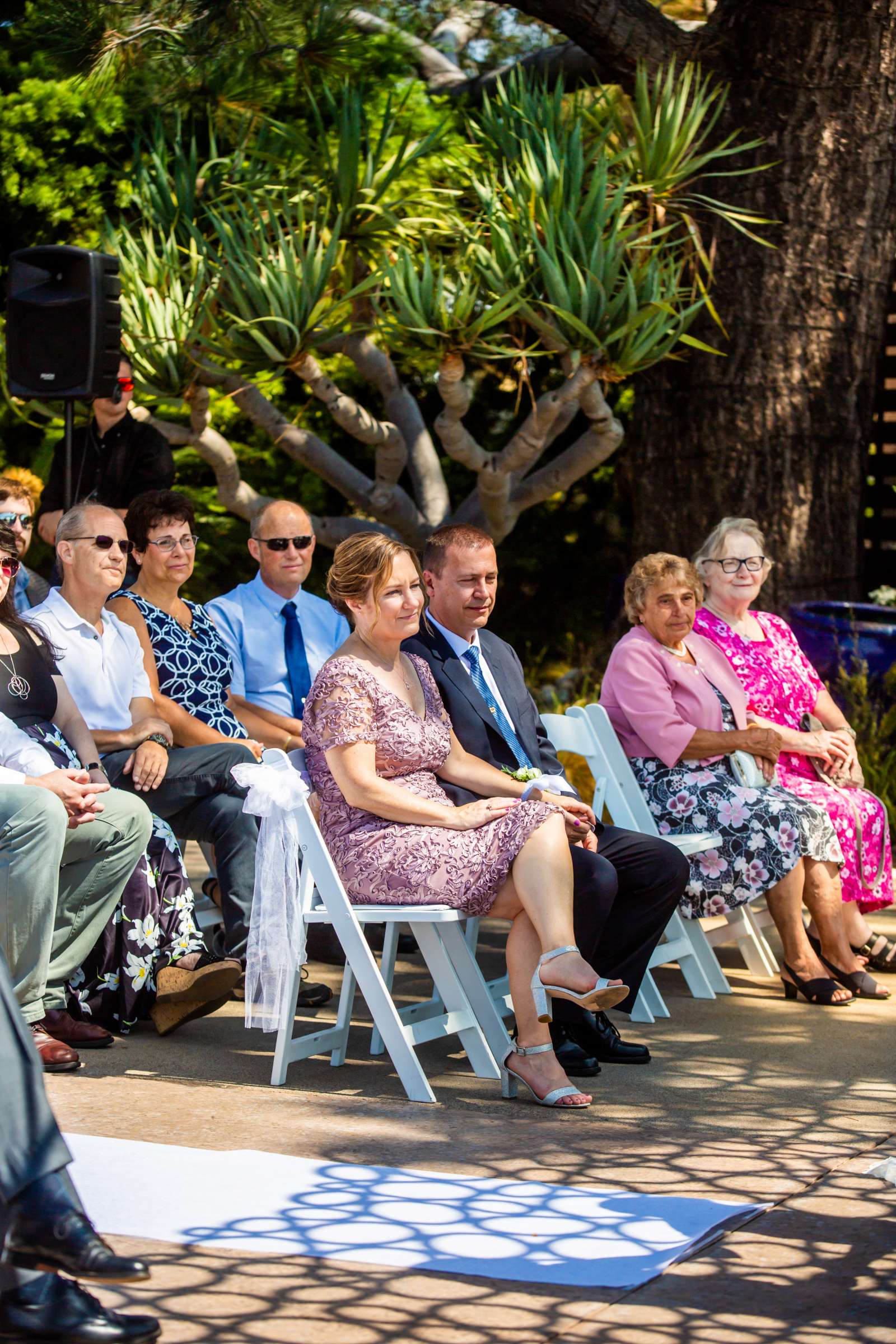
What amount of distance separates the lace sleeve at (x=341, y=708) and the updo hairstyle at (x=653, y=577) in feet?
4.91

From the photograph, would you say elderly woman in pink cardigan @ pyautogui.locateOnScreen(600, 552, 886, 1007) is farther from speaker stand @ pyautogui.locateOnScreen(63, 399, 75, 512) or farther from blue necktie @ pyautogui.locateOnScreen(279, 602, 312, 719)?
speaker stand @ pyautogui.locateOnScreen(63, 399, 75, 512)

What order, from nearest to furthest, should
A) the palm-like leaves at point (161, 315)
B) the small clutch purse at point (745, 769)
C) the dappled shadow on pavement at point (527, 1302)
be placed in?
the dappled shadow on pavement at point (527, 1302), the small clutch purse at point (745, 769), the palm-like leaves at point (161, 315)

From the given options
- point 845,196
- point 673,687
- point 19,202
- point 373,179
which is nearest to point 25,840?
point 673,687

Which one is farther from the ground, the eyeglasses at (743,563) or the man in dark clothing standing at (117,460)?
the man in dark clothing standing at (117,460)

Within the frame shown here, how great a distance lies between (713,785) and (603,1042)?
1176 mm

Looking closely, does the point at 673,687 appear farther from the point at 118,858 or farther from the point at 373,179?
the point at 373,179

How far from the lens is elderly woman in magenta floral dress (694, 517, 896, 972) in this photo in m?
5.48

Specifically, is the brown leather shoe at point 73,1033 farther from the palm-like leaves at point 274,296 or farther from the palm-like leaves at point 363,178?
the palm-like leaves at point 363,178

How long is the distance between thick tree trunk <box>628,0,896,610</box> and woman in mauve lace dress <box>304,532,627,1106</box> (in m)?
4.77

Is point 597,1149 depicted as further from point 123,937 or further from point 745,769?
point 745,769

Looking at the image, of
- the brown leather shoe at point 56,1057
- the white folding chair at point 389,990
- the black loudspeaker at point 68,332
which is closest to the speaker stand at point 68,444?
the black loudspeaker at point 68,332

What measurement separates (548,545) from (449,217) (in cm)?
395

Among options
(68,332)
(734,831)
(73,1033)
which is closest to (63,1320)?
(73,1033)

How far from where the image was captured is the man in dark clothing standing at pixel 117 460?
680cm
